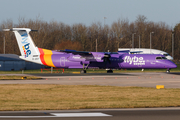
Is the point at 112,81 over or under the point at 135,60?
under

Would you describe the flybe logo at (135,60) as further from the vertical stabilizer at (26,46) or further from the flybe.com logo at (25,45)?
the flybe.com logo at (25,45)

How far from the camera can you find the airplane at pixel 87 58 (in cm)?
4044

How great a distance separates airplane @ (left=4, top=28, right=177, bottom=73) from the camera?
40.4 m

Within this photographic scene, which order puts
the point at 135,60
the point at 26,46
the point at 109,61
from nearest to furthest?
the point at 135,60, the point at 109,61, the point at 26,46

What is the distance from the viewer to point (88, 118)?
31.3 feet

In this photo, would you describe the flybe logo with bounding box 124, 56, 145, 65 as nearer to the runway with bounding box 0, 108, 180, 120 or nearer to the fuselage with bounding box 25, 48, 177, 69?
the fuselage with bounding box 25, 48, 177, 69

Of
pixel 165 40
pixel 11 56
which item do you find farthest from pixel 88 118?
pixel 165 40

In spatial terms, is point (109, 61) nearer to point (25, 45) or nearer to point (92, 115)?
point (25, 45)

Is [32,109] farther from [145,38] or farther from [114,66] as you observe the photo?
[145,38]

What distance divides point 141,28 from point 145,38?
536 cm

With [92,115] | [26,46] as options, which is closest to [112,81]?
[92,115]

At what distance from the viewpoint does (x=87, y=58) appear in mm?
41469

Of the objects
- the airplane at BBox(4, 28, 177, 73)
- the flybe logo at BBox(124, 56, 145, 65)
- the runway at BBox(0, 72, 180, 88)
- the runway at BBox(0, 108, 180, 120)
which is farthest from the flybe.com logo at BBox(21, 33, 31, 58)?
the runway at BBox(0, 108, 180, 120)

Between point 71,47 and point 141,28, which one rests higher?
point 141,28
